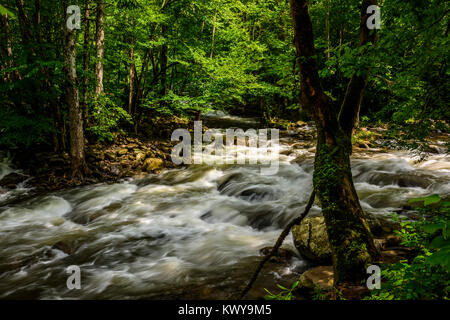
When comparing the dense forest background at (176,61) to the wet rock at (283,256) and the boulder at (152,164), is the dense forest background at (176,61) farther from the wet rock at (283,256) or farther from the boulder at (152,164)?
the wet rock at (283,256)

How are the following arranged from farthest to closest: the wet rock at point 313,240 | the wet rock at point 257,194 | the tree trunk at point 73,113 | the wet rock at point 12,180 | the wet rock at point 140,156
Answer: the wet rock at point 140,156, the wet rock at point 12,180, the wet rock at point 257,194, the tree trunk at point 73,113, the wet rock at point 313,240

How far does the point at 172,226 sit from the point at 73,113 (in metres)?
5.01

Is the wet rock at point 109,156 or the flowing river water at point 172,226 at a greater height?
the wet rock at point 109,156

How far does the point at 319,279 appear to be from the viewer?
375cm

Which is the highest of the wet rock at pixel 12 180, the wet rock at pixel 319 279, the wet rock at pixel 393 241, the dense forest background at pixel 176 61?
the dense forest background at pixel 176 61

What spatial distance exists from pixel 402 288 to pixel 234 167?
9.63m

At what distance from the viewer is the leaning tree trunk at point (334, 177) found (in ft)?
10.7

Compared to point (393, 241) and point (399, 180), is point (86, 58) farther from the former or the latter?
point (399, 180)

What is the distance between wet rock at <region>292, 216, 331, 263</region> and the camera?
14.7 feet

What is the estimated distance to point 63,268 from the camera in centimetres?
523

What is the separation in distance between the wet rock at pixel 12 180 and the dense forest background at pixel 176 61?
1.17m

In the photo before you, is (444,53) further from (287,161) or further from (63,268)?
(287,161)

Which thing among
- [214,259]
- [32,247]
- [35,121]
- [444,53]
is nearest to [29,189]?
[35,121]

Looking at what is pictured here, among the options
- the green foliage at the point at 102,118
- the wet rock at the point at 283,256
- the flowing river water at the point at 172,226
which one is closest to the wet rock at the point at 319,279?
the flowing river water at the point at 172,226
